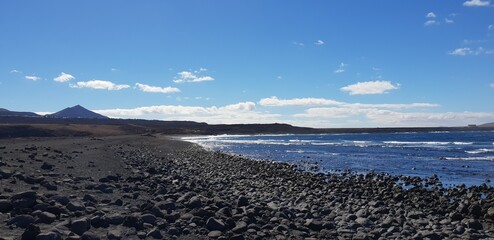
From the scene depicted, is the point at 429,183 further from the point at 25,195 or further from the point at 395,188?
the point at 25,195

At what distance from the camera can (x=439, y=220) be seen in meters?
11.6

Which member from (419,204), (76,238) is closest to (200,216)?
(76,238)

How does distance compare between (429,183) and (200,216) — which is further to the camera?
(429,183)

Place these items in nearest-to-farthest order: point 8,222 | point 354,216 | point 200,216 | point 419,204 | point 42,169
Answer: point 8,222
point 200,216
point 354,216
point 419,204
point 42,169

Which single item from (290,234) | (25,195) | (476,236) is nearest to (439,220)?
(476,236)

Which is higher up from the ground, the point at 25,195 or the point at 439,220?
the point at 25,195

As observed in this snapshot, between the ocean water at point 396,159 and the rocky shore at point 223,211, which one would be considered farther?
the ocean water at point 396,159

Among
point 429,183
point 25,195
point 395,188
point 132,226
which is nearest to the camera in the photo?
point 132,226

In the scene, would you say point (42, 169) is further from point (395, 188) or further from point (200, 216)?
point (395, 188)

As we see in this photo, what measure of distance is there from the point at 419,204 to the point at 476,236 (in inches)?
170

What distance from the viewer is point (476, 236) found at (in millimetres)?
9742

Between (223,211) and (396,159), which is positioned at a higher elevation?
(223,211)

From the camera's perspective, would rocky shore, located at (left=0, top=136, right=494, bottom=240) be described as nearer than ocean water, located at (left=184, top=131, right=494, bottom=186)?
Yes

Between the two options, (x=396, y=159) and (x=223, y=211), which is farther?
(x=396, y=159)
